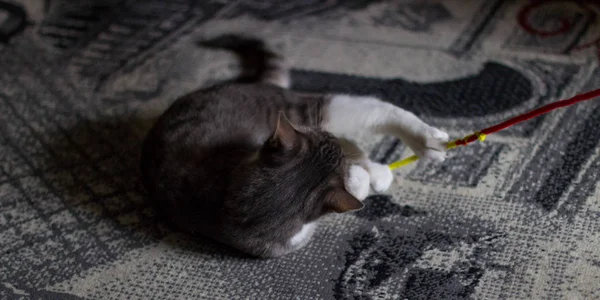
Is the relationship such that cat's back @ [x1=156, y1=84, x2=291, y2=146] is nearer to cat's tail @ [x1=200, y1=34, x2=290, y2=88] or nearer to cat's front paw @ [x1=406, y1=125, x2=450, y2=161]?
cat's tail @ [x1=200, y1=34, x2=290, y2=88]

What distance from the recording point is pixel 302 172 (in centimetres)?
144

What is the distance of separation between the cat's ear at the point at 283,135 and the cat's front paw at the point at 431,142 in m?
0.29

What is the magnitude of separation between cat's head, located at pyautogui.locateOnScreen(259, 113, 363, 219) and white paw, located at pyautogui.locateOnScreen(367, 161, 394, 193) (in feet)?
0.44

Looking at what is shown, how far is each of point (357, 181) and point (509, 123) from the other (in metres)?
0.32

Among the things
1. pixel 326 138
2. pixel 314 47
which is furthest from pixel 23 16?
pixel 326 138

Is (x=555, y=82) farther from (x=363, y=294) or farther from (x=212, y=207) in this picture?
(x=212, y=207)

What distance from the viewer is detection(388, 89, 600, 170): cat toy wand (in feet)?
4.34

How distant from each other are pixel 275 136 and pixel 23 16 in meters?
1.32

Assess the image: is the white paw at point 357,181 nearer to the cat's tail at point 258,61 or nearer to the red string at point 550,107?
the red string at point 550,107

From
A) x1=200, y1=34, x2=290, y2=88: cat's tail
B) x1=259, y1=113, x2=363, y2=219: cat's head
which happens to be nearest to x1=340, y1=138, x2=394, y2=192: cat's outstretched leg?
x1=259, y1=113, x2=363, y2=219: cat's head

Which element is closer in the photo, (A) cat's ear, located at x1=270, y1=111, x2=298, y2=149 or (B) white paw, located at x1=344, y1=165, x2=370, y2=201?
(A) cat's ear, located at x1=270, y1=111, x2=298, y2=149

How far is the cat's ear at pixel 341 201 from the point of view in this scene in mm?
1377

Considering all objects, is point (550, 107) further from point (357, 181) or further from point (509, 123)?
point (357, 181)

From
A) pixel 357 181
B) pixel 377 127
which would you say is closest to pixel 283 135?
pixel 357 181
